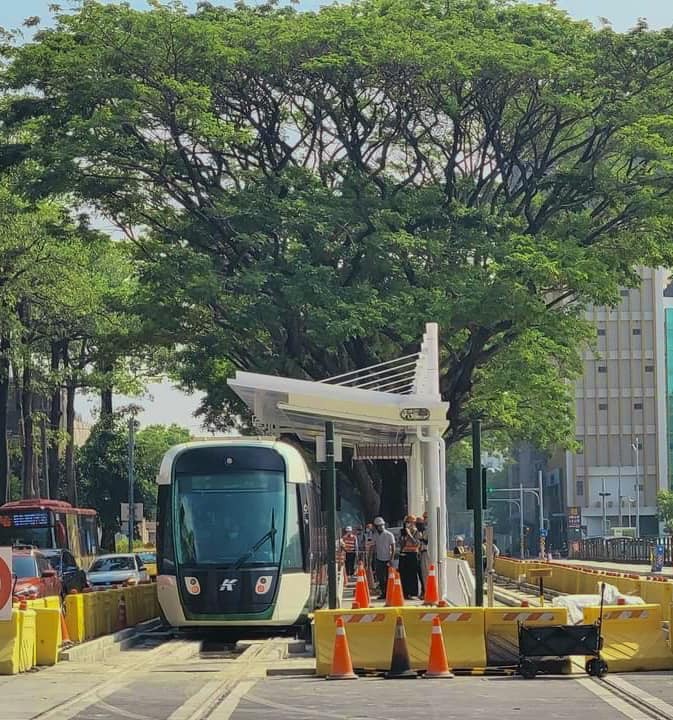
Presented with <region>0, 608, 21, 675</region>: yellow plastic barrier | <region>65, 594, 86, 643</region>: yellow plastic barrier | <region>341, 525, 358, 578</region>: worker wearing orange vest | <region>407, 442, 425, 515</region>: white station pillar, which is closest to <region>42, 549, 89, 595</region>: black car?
<region>341, 525, 358, 578</region>: worker wearing orange vest

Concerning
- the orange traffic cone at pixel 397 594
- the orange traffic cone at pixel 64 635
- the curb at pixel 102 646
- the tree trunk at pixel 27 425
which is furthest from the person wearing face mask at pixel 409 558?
the tree trunk at pixel 27 425

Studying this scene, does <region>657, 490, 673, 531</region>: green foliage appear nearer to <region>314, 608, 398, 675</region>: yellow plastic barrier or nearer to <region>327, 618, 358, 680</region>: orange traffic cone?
<region>314, 608, 398, 675</region>: yellow plastic barrier

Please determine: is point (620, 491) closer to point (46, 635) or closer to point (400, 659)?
point (46, 635)

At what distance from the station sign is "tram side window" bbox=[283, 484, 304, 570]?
23.1ft

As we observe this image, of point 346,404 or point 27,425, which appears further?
point 27,425

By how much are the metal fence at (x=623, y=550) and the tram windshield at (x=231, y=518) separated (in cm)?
4697

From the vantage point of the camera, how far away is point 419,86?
143 feet

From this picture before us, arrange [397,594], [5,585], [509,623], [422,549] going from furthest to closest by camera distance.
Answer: [422,549]
[397,594]
[5,585]
[509,623]

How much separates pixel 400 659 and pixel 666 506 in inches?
4468

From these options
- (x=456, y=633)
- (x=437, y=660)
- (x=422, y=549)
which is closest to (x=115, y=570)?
(x=422, y=549)

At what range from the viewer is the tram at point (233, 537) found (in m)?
26.0

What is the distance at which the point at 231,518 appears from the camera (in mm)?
26625

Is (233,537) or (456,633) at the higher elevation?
(233,537)

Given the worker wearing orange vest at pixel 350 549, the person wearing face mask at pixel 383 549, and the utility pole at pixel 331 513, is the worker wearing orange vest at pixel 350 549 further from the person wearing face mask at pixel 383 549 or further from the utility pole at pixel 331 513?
the utility pole at pixel 331 513
